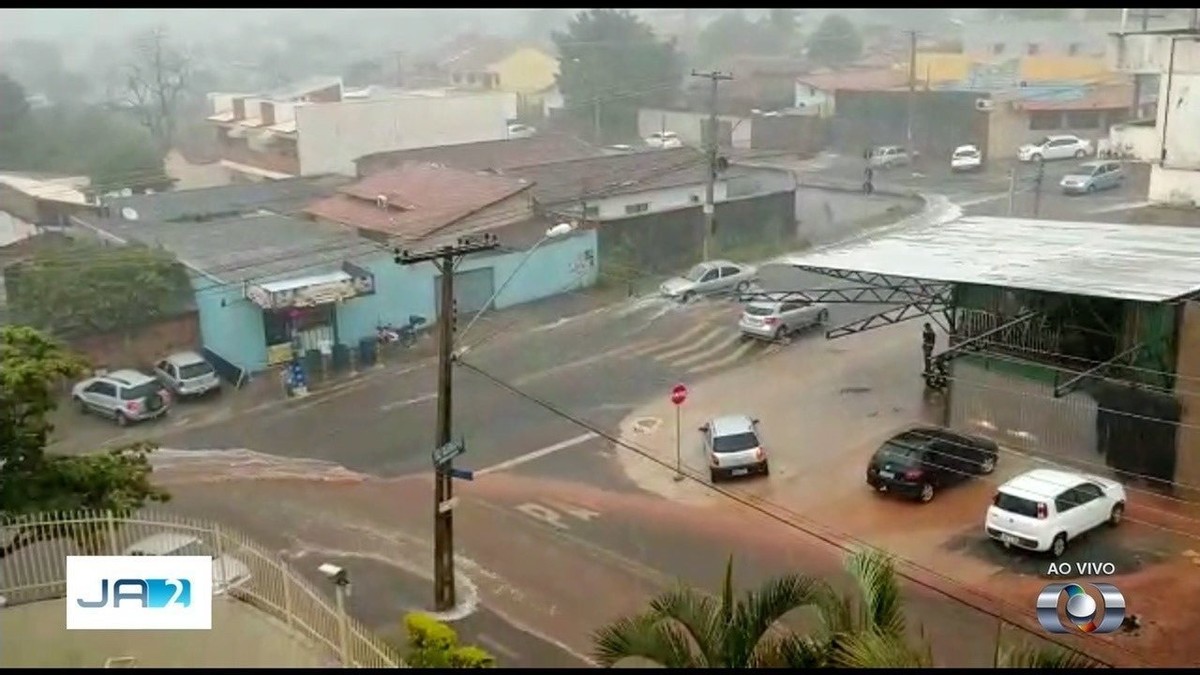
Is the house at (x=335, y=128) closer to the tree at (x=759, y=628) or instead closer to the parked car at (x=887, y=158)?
the parked car at (x=887, y=158)

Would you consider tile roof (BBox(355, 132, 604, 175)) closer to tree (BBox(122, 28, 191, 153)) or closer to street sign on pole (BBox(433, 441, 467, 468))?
tree (BBox(122, 28, 191, 153))

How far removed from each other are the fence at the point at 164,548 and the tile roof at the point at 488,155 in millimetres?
19113

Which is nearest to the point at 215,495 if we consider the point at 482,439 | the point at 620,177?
the point at 482,439

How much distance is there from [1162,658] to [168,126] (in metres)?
34.5

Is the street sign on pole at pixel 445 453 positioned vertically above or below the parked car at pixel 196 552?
below

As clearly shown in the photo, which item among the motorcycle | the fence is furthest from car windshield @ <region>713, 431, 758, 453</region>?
the motorcycle

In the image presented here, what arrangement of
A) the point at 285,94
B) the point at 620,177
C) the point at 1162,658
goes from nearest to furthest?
the point at 1162,658
the point at 620,177
the point at 285,94

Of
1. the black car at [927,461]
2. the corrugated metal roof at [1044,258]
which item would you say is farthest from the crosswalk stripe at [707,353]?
the black car at [927,461]

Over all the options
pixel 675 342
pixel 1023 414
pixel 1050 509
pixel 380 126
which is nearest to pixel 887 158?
pixel 380 126

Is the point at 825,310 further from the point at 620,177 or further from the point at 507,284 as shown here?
the point at 620,177

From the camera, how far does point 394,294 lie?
60.0 ft

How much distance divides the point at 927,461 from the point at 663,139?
81.6 ft

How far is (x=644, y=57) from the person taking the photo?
40781mm

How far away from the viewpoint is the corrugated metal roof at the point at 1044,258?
1180 cm
